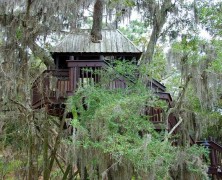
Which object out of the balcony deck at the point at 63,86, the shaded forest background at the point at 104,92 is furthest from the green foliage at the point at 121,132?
the balcony deck at the point at 63,86

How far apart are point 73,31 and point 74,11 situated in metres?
0.99

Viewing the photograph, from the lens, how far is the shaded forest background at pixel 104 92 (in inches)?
251

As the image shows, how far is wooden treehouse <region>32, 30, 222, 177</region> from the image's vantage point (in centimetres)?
792

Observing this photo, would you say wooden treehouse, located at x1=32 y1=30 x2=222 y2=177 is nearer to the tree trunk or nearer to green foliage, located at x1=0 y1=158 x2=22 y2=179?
the tree trunk

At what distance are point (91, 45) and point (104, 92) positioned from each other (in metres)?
3.29

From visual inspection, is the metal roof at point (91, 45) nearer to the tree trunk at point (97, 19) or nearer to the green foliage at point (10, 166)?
the tree trunk at point (97, 19)

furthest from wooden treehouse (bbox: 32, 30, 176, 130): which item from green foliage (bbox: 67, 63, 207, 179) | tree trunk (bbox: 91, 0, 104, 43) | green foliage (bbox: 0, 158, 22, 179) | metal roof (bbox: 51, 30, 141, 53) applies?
green foliage (bbox: 0, 158, 22, 179)

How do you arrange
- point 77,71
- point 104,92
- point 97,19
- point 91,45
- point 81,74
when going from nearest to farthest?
point 104,92 → point 77,71 → point 81,74 → point 97,19 → point 91,45

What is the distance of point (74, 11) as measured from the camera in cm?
773

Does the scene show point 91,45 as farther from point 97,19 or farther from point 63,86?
point 63,86

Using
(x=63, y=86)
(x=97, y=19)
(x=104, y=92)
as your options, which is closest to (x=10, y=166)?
(x=63, y=86)

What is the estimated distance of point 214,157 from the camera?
34.8 ft

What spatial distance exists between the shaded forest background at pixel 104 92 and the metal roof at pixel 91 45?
29cm

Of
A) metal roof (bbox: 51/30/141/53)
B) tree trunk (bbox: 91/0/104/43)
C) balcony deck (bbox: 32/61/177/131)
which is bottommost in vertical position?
balcony deck (bbox: 32/61/177/131)
